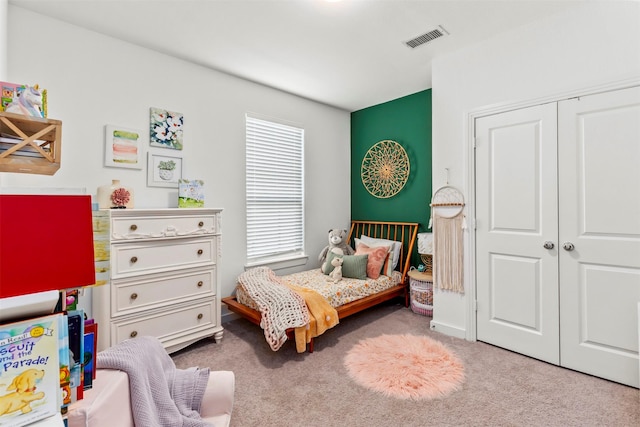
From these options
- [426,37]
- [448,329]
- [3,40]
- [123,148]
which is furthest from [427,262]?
[3,40]

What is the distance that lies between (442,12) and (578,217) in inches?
Answer: 73.5

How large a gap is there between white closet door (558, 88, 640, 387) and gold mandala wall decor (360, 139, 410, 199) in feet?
A: 6.32

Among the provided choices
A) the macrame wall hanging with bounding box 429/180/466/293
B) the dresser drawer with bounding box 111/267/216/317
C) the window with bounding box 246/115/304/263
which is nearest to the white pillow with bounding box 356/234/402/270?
the macrame wall hanging with bounding box 429/180/466/293

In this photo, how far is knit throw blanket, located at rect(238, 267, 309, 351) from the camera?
2443 mm

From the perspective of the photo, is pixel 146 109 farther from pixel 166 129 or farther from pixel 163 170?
pixel 163 170

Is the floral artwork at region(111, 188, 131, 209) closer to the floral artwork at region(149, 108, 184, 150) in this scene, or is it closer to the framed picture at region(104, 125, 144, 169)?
the framed picture at region(104, 125, 144, 169)

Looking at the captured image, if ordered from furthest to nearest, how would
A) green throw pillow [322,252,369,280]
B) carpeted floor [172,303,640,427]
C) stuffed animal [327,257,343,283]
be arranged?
green throw pillow [322,252,369,280]
stuffed animal [327,257,343,283]
carpeted floor [172,303,640,427]

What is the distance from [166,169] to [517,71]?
3.28 meters

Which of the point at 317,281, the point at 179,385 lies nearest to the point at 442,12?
the point at 317,281

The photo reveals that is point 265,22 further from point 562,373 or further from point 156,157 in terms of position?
point 562,373

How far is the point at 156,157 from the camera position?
292cm

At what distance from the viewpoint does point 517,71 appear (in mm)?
2561

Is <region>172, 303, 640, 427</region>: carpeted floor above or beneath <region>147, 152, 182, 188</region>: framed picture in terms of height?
beneath

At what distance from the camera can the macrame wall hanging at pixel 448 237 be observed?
291 cm
